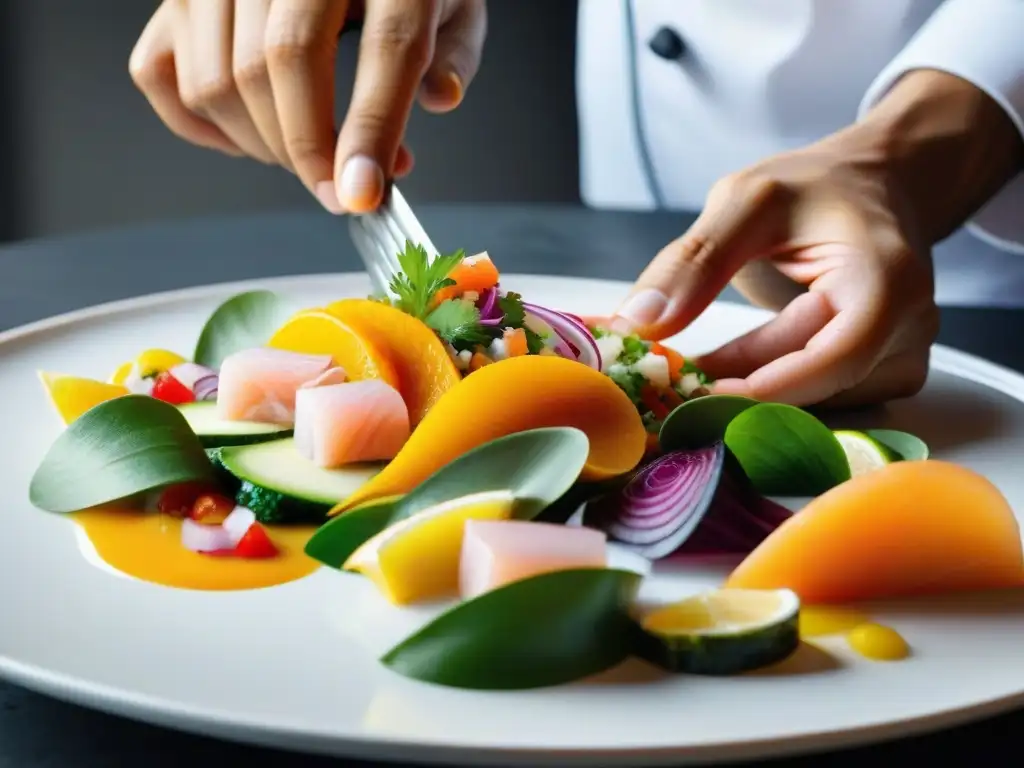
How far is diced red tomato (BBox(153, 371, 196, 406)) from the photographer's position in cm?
178

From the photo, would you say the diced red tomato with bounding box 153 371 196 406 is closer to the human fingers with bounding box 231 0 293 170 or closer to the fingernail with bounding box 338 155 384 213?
the fingernail with bounding box 338 155 384 213

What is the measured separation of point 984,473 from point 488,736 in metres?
0.98

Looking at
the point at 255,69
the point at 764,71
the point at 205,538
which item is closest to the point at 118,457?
the point at 205,538

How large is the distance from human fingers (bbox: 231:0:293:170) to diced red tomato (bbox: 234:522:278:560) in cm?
113

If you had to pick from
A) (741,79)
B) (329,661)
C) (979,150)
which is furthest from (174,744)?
(741,79)

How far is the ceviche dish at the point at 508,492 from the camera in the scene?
105 cm

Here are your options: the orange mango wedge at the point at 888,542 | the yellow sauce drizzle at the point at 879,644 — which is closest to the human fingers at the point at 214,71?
the orange mango wedge at the point at 888,542

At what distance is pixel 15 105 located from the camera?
5.45 metres

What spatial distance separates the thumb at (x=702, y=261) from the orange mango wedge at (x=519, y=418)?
41 cm

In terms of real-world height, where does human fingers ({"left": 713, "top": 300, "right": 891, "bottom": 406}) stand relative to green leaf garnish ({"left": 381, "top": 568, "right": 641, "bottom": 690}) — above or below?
below

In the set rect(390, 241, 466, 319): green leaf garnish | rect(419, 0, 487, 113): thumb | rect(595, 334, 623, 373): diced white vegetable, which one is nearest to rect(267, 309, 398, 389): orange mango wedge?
rect(390, 241, 466, 319): green leaf garnish

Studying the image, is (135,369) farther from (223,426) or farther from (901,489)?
(901,489)

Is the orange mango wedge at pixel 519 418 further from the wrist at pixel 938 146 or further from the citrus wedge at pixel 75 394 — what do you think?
the wrist at pixel 938 146

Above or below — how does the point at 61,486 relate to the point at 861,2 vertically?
below
